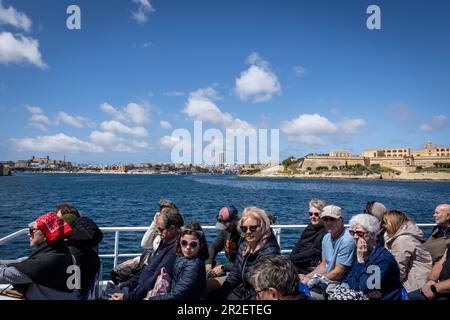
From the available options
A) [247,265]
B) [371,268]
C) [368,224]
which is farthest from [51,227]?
[368,224]

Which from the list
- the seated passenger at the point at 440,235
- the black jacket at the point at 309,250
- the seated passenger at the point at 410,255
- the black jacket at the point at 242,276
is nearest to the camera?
the black jacket at the point at 242,276

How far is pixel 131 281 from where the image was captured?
3.83 m

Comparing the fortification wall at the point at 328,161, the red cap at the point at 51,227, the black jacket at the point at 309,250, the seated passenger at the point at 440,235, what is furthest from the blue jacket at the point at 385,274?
the fortification wall at the point at 328,161

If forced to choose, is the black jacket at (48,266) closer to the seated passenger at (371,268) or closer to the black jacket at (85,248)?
the black jacket at (85,248)

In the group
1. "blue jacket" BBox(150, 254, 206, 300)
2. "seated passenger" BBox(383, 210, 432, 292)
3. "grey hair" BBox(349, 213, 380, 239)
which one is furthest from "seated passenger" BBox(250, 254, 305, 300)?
"seated passenger" BBox(383, 210, 432, 292)

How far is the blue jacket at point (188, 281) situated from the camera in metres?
2.89

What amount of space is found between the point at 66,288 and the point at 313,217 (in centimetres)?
319

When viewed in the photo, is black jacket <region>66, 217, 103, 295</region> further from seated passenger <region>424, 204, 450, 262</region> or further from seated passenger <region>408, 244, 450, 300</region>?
seated passenger <region>424, 204, 450, 262</region>

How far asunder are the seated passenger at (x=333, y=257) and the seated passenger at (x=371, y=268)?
0.16 metres

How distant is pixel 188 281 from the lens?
2916 mm
